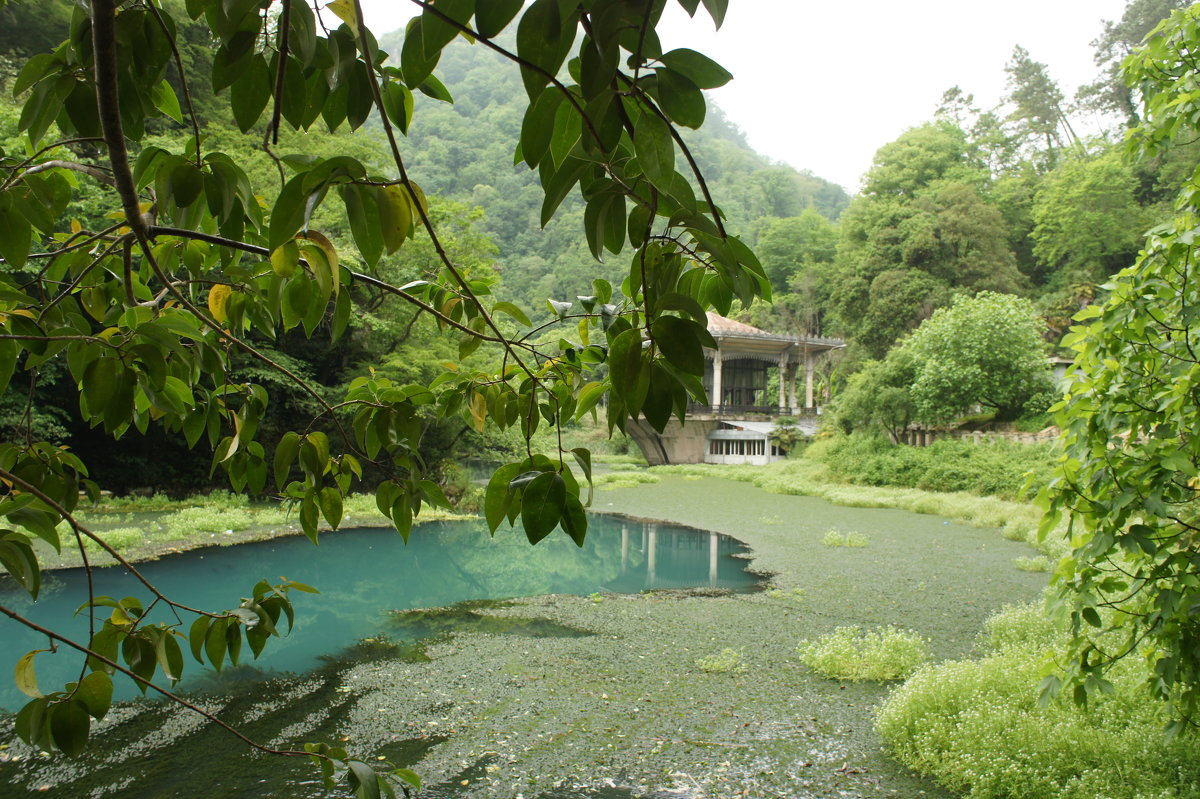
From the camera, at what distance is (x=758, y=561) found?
316 inches

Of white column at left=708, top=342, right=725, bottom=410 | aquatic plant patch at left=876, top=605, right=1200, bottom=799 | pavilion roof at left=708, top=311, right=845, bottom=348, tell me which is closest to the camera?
aquatic plant patch at left=876, top=605, right=1200, bottom=799

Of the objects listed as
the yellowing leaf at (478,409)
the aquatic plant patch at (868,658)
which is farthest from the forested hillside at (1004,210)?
the yellowing leaf at (478,409)

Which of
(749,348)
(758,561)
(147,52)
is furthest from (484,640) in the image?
(749,348)

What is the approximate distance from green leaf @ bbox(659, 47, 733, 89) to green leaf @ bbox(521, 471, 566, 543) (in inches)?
10.8

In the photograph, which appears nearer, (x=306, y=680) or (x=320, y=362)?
(x=306, y=680)

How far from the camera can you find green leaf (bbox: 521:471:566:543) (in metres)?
0.51

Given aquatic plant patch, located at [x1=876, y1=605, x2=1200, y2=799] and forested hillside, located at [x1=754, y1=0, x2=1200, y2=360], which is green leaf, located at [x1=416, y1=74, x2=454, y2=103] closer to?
aquatic plant patch, located at [x1=876, y1=605, x2=1200, y2=799]

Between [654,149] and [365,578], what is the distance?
781 centimetres

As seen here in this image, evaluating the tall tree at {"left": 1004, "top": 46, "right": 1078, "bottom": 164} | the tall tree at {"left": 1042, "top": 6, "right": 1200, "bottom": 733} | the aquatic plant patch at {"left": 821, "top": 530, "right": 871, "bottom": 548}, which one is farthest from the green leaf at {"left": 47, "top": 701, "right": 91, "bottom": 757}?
the tall tree at {"left": 1004, "top": 46, "right": 1078, "bottom": 164}

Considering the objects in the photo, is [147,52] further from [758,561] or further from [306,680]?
[758,561]

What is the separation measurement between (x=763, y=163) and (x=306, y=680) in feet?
204

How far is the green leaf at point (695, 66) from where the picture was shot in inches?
15.3

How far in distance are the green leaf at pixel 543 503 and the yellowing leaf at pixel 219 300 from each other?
2.11ft

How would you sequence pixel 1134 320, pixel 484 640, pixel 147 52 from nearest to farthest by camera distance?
pixel 147 52, pixel 1134 320, pixel 484 640
